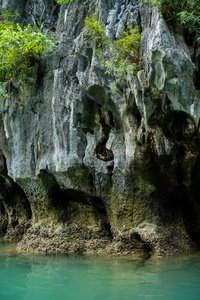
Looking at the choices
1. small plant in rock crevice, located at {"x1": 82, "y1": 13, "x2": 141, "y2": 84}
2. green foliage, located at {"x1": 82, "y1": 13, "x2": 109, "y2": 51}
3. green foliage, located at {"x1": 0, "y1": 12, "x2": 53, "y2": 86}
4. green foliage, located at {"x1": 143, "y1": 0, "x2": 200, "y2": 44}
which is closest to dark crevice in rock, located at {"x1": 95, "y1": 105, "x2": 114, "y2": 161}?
small plant in rock crevice, located at {"x1": 82, "y1": 13, "x2": 141, "y2": 84}

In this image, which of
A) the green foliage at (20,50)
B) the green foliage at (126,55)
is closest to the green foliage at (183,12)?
the green foliage at (126,55)

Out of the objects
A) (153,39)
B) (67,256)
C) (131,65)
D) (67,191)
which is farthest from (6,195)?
(153,39)

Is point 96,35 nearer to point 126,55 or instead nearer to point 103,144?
point 126,55

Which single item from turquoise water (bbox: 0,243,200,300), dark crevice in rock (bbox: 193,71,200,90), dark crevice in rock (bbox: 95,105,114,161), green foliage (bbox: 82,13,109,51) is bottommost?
turquoise water (bbox: 0,243,200,300)

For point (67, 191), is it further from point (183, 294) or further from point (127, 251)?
point (183, 294)

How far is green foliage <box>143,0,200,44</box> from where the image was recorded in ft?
18.1

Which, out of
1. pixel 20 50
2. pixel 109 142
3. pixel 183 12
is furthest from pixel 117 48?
pixel 20 50

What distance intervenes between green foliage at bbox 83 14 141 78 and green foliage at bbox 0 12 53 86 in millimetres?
1213

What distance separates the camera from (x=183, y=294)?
4.54m

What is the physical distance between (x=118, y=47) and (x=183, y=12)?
5.53 ft

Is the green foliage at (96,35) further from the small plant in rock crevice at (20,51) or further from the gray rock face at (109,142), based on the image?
the small plant in rock crevice at (20,51)

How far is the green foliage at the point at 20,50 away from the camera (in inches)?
305

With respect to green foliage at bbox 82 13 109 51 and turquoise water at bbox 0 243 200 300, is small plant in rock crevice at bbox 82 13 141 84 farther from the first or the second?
turquoise water at bbox 0 243 200 300

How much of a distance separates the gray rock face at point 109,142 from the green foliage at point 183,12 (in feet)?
0.74
